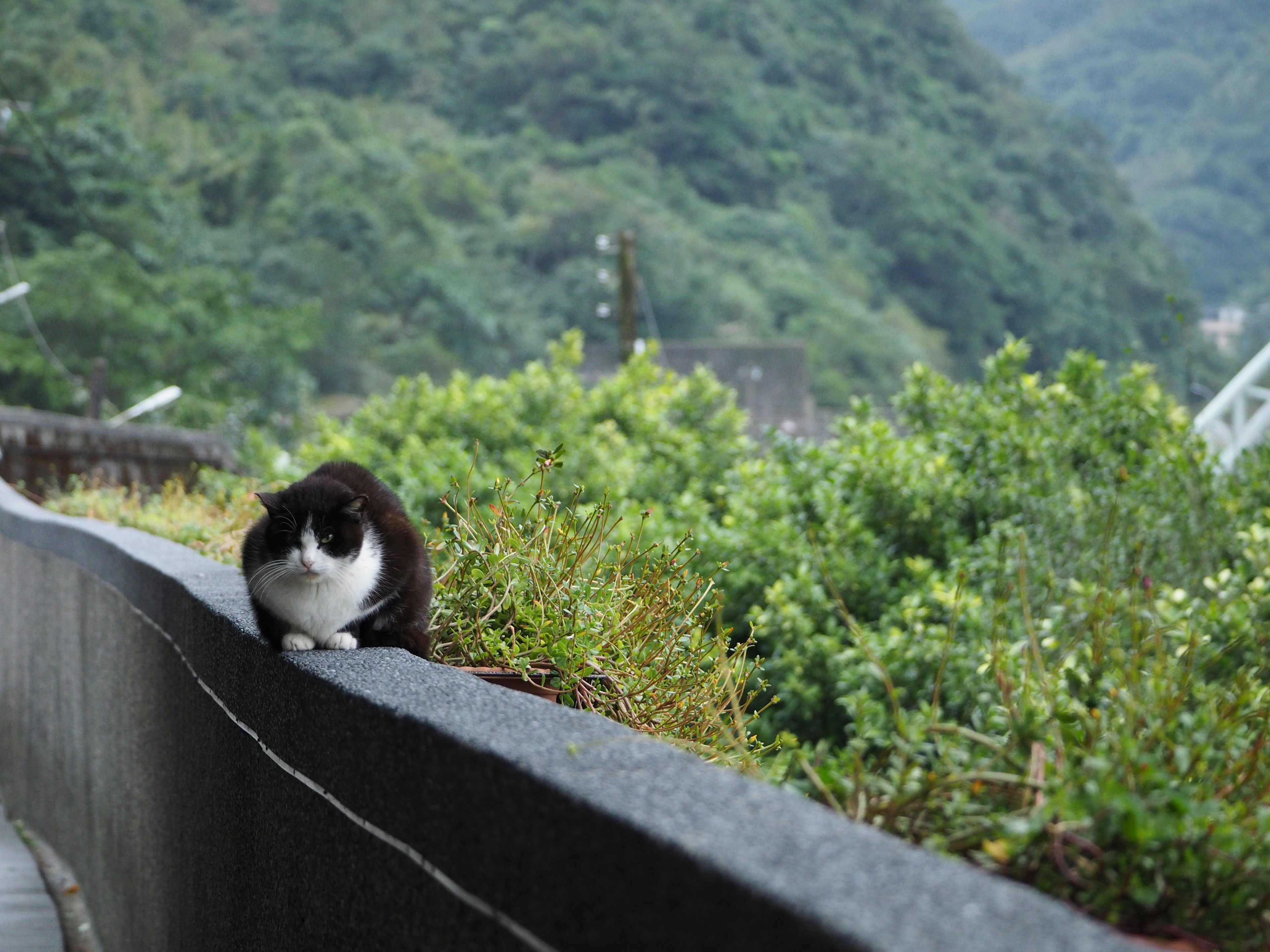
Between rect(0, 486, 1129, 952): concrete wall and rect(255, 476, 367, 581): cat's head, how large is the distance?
19cm

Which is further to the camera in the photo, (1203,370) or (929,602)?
(1203,370)

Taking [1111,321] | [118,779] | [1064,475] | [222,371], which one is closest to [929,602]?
[1064,475]

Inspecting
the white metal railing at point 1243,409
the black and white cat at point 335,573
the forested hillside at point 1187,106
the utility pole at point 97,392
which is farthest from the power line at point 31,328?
the forested hillside at point 1187,106

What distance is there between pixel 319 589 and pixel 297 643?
0.14 meters

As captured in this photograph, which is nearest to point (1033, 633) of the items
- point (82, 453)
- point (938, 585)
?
point (938, 585)

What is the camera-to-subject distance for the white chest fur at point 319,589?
103 inches

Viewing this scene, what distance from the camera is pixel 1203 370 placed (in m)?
35.4

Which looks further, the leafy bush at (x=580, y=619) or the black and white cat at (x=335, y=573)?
the leafy bush at (x=580, y=619)

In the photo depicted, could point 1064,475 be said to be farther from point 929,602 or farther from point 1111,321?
point 1111,321

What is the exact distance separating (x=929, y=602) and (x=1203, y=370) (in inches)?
1284

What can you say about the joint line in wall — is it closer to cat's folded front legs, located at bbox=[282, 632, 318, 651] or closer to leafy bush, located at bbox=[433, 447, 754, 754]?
cat's folded front legs, located at bbox=[282, 632, 318, 651]

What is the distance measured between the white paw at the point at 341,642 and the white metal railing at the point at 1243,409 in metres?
9.12

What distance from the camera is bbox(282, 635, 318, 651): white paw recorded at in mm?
2520

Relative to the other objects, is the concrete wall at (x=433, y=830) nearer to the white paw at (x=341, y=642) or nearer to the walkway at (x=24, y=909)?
the white paw at (x=341, y=642)
